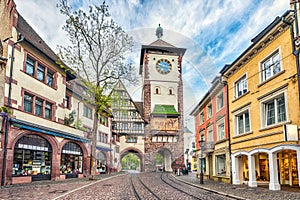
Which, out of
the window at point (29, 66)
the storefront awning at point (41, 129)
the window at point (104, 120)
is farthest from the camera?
the window at point (104, 120)

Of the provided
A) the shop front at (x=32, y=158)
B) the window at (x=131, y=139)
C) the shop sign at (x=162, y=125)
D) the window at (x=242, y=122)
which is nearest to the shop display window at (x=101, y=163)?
the window at (x=131, y=139)

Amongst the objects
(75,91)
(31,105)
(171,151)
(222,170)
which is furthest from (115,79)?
(171,151)

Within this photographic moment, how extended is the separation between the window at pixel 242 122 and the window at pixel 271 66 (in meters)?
3.01

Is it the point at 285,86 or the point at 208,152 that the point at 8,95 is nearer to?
the point at 285,86

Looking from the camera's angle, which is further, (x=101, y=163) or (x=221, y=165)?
(x=101, y=163)

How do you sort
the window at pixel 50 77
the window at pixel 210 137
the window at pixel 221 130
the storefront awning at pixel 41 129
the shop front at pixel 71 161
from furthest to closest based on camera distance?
the window at pixel 210 137, the shop front at pixel 71 161, the window at pixel 50 77, the window at pixel 221 130, the storefront awning at pixel 41 129

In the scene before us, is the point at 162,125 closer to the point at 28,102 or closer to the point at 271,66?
the point at 28,102

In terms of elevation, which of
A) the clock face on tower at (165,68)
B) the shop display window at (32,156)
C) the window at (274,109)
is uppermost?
the clock face on tower at (165,68)

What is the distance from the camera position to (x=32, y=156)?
63.6 feet

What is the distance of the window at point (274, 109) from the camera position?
13.8 m

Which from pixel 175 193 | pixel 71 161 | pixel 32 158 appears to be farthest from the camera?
pixel 71 161

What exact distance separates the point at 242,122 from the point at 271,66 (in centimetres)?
511

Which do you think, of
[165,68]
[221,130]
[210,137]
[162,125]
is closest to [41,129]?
[221,130]

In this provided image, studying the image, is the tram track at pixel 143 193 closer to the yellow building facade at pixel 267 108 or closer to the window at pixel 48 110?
the yellow building facade at pixel 267 108
